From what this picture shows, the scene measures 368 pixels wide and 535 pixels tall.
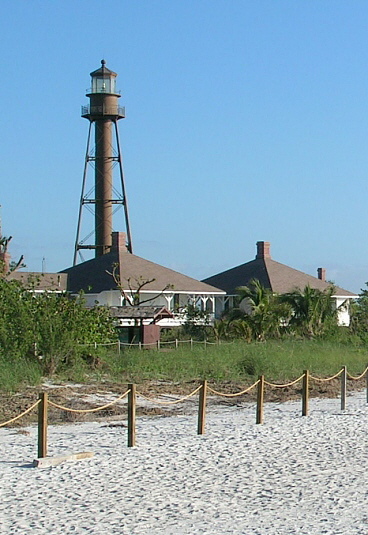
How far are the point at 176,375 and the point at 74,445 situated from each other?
1154 centimetres

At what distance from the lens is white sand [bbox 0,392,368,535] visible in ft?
33.6

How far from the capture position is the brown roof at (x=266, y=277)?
5672cm

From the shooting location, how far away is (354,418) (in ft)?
66.3

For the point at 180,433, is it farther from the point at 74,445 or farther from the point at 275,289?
the point at 275,289

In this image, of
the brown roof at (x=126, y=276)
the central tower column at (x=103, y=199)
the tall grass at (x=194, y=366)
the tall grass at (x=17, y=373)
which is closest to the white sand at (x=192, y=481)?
the tall grass at (x=17, y=373)

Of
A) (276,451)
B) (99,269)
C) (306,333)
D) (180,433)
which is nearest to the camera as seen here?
(276,451)

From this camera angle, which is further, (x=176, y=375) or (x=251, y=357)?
(x=251, y=357)

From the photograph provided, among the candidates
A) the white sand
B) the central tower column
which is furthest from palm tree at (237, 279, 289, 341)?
the white sand

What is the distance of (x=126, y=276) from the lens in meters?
50.8

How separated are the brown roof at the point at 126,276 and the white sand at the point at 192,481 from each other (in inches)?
1273

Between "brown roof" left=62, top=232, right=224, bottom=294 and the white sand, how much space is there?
32.3 m

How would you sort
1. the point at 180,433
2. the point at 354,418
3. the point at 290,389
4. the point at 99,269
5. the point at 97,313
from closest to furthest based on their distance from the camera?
1. the point at 180,433
2. the point at 354,418
3. the point at 290,389
4. the point at 97,313
5. the point at 99,269

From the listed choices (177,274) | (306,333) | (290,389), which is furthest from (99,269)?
(290,389)

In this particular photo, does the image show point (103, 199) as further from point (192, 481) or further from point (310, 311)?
point (192, 481)
